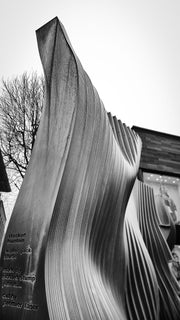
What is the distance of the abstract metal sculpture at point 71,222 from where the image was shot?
1629 mm

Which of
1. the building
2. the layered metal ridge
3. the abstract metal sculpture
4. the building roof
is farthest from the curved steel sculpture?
the building roof

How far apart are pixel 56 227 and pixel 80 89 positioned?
1103 millimetres

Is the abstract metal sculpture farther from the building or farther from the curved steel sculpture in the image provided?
the building

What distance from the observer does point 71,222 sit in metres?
1.94

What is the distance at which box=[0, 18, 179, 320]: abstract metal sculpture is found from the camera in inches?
64.1

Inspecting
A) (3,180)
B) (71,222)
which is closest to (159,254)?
(71,222)

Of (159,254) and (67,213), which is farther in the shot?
(159,254)

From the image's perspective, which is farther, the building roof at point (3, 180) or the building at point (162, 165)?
the building at point (162, 165)

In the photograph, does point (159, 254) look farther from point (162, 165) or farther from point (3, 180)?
point (3, 180)

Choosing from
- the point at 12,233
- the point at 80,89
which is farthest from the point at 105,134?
the point at 12,233

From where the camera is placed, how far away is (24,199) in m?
2.03

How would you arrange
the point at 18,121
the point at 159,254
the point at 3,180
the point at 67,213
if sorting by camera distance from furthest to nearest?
the point at 3,180 < the point at 18,121 < the point at 159,254 < the point at 67,213

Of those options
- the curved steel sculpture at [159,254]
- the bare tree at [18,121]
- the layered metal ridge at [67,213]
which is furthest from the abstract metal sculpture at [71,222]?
the bare tree at [18,121]

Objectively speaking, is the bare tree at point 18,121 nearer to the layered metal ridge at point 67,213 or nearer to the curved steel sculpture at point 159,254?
the curved steel sculpture at point 159,254
